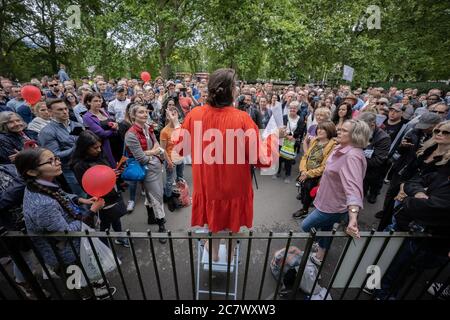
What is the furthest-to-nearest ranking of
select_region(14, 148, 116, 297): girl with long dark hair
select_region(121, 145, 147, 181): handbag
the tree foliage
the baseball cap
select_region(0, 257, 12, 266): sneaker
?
1. the tree foliage
2. the baseball cap
3. select_region(121, 145, 147, 181): handbag
4. select_region(0, 257, 12, 266): sneaker
5. select_region(14, 148, 116, 297): girl with long dark hair

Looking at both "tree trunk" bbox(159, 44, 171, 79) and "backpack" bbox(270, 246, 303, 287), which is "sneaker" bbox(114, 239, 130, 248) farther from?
"tree trunk" bbox(159, 44, 171, 79)

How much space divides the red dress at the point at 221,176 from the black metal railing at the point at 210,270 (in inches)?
12.4

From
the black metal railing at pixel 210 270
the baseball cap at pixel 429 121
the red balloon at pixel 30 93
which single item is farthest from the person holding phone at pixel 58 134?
the baseball cap at pixel 429 121

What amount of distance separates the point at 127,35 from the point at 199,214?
492 inches

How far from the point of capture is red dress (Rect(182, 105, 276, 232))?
6.97ft

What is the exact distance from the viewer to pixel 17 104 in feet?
18.4

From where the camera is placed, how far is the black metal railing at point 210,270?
5.97 feet

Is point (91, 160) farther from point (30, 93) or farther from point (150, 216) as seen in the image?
point (30, 93)

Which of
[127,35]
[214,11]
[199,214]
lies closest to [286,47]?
[214,11]

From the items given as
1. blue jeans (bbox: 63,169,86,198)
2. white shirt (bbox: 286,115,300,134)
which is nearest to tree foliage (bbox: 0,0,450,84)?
white shirt (bbox: 286,115,300,134)

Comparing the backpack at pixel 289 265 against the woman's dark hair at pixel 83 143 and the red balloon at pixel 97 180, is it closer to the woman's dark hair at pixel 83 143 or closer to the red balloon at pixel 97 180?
the red balloon at pixel 97 180

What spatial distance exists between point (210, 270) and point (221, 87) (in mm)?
1578

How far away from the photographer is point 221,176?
2289 millimetres

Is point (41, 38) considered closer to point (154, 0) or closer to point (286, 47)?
point (154, 0)
